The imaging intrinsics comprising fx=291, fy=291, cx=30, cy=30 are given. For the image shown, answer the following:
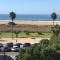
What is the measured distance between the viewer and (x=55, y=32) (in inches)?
1695

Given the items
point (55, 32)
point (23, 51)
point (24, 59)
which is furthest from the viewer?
point (55, 32)

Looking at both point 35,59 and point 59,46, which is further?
point 59,46

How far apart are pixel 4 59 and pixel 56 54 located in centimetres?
436

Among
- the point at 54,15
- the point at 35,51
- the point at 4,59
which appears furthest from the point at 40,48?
the point at 54,15

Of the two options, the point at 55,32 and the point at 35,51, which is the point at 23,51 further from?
the point at 55,32

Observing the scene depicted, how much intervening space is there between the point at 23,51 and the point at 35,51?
130cm

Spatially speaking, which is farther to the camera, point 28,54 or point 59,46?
point 59,46

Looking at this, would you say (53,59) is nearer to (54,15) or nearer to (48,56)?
(48,56)

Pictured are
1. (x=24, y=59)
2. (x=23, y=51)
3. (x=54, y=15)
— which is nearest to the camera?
(x=24, y=59)

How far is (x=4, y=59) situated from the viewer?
22.7m

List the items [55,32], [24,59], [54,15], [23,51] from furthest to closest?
[54,15] < [55,32] < [23,51] < [24,59]

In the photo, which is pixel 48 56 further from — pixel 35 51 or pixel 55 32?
pixel 55 32

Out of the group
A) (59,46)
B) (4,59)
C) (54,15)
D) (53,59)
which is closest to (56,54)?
(53,59)

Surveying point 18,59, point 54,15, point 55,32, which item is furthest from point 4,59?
point 54,15
